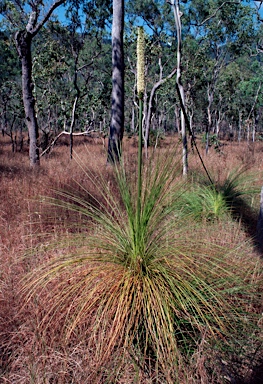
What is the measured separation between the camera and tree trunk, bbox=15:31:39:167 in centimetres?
720

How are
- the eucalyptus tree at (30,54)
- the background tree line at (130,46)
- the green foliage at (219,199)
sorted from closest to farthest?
the green foliage at (219,199), the eucalyptus tree at (30,54), the background tree line at (130,46)

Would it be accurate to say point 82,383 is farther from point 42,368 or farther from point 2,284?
point 2,284

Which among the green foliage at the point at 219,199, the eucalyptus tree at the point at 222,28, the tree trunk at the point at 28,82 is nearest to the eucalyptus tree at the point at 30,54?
the tree trunk at the point at 28,82

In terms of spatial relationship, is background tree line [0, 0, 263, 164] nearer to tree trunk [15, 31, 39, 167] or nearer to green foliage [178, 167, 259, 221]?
tree trunk [15, 31, 39, 167]

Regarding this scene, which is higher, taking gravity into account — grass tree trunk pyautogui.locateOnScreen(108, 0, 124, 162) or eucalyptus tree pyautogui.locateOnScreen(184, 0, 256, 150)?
eucalyptus tree pyautogui.locateOnScreen(184, 0, 256, 150)

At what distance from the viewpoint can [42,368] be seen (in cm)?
164

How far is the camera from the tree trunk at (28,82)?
7.20 metres

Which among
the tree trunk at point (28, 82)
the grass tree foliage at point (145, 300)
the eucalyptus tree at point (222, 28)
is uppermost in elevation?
the eucalyptus tree at point (222, 28)

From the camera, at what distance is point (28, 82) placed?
24.3ft

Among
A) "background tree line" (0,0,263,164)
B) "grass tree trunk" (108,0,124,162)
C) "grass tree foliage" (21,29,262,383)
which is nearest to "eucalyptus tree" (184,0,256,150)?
"background tree line" (0,0,263,164)

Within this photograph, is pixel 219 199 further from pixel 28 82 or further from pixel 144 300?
pixel 28 82

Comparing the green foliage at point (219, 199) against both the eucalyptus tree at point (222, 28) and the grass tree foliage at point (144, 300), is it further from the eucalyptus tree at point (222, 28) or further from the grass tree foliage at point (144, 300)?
the eucalyptus tree at point (222, 28)

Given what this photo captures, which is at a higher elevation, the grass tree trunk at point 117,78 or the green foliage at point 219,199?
the grass tree trunk at point 117,78

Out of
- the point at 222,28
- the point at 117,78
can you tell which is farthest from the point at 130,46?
the point at 117,78
